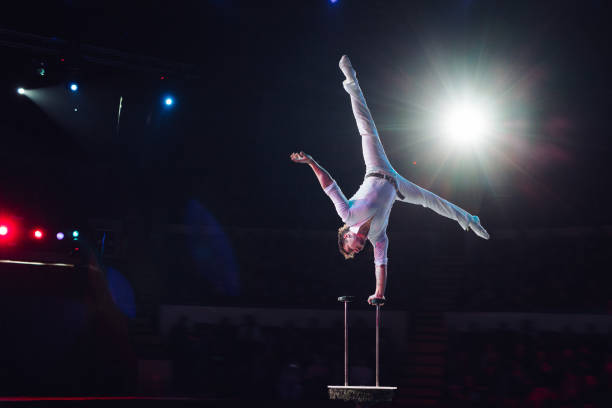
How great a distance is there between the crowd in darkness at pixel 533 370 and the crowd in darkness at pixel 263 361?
3.93 ft

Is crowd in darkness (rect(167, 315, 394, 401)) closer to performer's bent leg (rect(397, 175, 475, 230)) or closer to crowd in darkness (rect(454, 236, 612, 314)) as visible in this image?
crowd in darkness (rect(454, 236, 612, 314))

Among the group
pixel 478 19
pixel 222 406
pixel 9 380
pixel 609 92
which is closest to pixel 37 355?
pixel 9 380

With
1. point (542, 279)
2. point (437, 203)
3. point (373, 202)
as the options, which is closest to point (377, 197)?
point (373, 202)

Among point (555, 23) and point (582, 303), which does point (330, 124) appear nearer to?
point (555, 23)

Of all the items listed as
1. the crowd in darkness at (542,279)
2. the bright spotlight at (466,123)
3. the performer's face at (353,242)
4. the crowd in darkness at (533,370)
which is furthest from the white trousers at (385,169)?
the crowd in darkness at (542,279)

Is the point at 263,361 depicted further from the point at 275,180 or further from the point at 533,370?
Answer: the point at 275,180

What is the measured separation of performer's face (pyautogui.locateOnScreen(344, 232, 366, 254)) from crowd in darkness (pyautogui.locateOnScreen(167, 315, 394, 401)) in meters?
3.52

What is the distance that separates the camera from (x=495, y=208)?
35.6 ft

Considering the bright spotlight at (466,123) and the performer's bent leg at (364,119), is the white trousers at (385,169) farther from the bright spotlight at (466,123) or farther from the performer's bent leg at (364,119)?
the bright spotlight at (466,123)

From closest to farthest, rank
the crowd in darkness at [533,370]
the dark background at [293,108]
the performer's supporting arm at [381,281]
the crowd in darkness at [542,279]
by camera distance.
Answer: the performer's supporting arm at [381,281]
the crowd in darkness at [533,370]
the dark background at [293,108]
the crowd in darkness at [542,279]

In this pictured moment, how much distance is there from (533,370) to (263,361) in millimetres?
3379

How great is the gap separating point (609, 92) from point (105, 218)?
8716 mm

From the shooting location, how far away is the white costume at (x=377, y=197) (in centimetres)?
425

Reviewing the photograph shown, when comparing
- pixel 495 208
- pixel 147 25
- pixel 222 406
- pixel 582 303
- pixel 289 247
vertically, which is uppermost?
pixel 147 25
